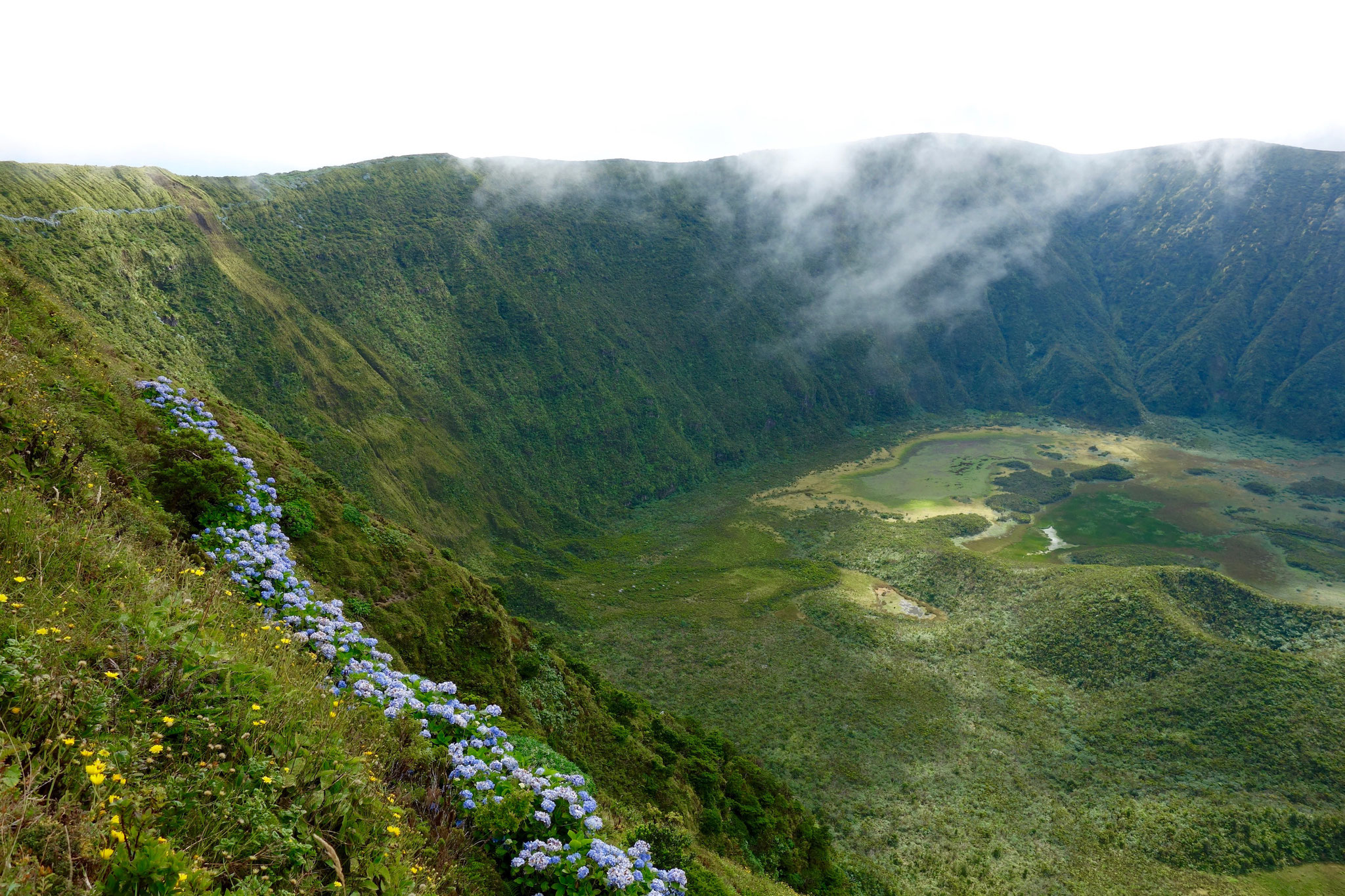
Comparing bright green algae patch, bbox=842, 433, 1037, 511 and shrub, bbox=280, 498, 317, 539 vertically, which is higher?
shrub, bbox=280, 498, 317, 539

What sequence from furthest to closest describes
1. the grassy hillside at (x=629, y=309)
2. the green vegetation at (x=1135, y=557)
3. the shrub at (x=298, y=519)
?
the green vegetation at (x=1135, y=557) → the grassy hillside at (x=629, y=309) → the shrub at (x=298, y=519)

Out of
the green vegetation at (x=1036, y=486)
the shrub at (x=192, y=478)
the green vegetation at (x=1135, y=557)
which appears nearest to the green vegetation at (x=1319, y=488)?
the green vegetation at (x=1036, y=486)

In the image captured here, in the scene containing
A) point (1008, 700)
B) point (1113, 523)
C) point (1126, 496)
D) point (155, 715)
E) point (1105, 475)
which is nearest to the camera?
point (155, 715)

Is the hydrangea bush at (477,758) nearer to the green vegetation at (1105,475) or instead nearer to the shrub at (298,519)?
the shrub at (298,519)

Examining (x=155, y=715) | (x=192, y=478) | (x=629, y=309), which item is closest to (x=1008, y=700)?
(x=192, y=478)

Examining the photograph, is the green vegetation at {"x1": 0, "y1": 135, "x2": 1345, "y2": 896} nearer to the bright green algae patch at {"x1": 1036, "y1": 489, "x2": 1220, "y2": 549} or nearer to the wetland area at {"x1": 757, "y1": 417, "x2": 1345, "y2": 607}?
the bright green algae patch at {"x1": 1036, "y1": 489, "x2": 1220, "y2": 549}

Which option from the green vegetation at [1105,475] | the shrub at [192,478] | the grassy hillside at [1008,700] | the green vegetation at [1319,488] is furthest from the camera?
the green vegetation at [1105,475]

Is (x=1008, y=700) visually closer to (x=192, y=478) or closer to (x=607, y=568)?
(x=607, y=568)

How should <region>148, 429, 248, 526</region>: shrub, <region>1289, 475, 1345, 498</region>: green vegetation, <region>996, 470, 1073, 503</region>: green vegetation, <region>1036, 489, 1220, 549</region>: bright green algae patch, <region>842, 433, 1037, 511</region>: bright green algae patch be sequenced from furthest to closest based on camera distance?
<region>1289, 475, 1345, 498</region>: green vegetation → <region>996, 470, 1073, 503</region>: green vegetation → <region>842, 433, 1037, 511</region>: bright green algae patch → <region>1036, 489, 1220, 549</region>: bright green algae patch → <region>148, 429, 248, 526</region>: shrub

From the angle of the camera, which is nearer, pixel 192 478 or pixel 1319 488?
pixel 192 478

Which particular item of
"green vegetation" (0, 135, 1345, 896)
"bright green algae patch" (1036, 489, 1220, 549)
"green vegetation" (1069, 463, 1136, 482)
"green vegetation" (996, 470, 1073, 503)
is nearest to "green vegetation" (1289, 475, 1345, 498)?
"green vegetation" (0, 135, 1345, 896)
